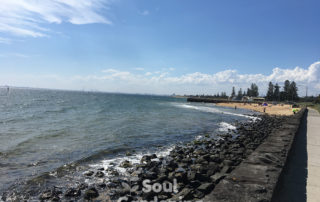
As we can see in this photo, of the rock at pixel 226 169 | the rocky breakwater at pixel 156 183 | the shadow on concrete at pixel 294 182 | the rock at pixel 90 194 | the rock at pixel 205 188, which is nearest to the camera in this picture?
the shadow on concrete at pixel 294 182

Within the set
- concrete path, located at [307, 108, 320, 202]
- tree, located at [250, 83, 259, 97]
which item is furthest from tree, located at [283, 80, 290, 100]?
concrete path, located at [307, 108, 320, 202]

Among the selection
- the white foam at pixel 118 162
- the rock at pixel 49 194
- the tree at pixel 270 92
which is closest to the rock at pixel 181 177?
the white foam at pixel 118 162

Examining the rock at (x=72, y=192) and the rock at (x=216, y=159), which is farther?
the rock at (x=216, y=159)

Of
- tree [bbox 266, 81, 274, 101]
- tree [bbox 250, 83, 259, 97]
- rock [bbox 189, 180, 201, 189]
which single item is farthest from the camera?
tree [bbox 250, 83, 259, 97]

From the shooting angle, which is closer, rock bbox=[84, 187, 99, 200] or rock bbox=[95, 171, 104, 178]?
rock bbox=[84, 187, 99, 200]

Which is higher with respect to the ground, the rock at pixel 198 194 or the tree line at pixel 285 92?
the tree line at pixel 285 92

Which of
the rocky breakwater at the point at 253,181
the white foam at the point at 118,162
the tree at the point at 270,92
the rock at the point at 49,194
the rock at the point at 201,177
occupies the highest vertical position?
the tree at the point at 270,92

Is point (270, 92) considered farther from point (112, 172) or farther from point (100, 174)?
point (100, 174)

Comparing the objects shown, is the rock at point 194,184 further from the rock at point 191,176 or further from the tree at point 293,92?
the tree at point 293,92

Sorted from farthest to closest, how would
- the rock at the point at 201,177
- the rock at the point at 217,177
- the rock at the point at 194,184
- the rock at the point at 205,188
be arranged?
the rock at the point at 201,177 < the rock at the point at 217,177 < the rock at the point at 194,184 < the rock at the point at 205,188

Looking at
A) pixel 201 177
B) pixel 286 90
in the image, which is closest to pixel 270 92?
pixel 286 90

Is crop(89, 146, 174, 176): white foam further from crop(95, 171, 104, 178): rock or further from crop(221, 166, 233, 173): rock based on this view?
crop(221, 166, 233, 173): rock

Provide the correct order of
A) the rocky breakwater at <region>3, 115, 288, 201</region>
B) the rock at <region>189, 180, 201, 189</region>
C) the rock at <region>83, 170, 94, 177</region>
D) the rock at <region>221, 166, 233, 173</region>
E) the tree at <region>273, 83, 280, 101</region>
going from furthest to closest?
the tree at <region>273, 83, 280, 101</region>
the rock at <region>83, 170, 94, 177</region>
the rock at <region>221, 166, 233, 173</region>
the rock at <region>189, 180, 201, 189</region>
the rocky breakwater at <region>3, 115, 288, 201</region>

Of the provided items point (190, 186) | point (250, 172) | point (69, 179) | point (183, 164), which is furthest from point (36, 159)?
point (250, 172)
